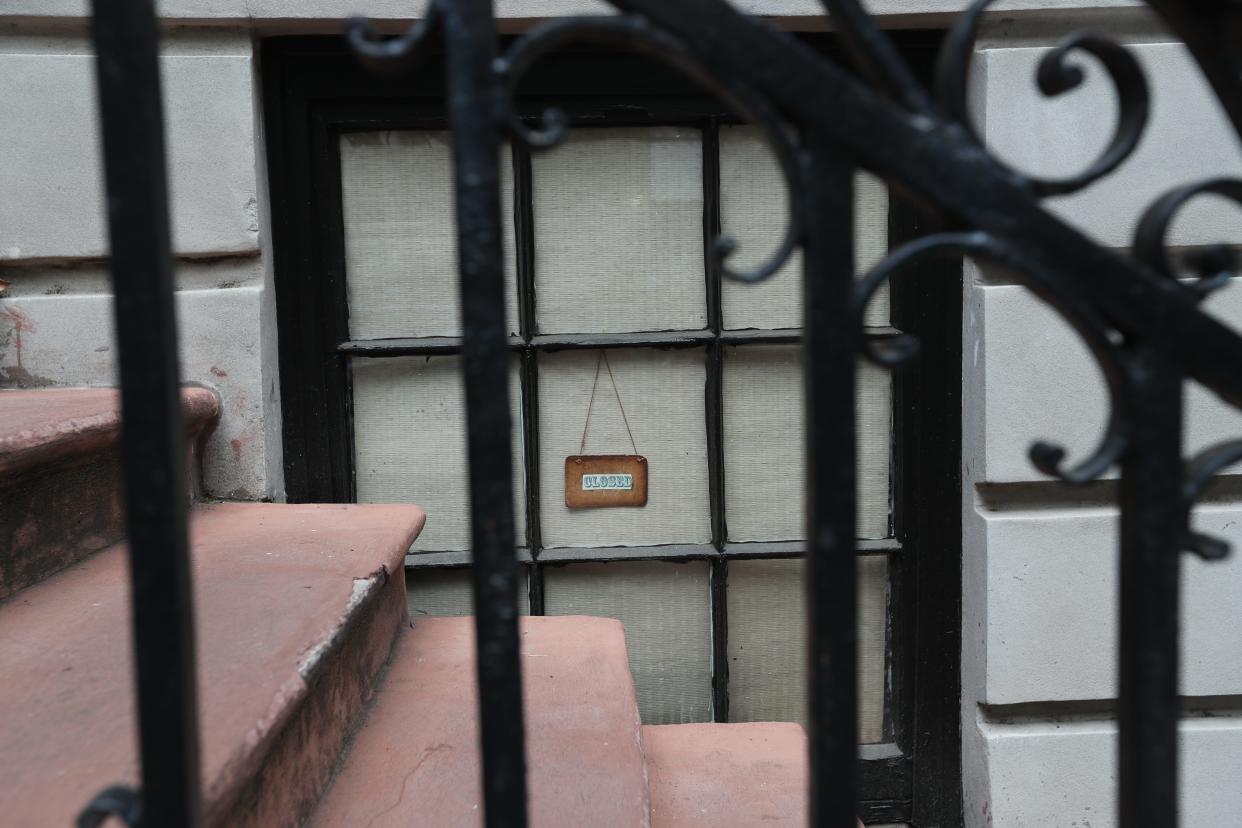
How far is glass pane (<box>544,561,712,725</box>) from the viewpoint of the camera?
173 centimetres

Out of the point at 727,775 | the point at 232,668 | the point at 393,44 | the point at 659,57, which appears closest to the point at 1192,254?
the point at 659,57

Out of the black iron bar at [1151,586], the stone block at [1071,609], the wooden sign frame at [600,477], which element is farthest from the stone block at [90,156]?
the stone block at [1071,609]

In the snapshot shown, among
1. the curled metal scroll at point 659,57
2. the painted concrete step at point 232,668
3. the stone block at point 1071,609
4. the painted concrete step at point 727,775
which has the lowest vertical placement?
the painted concrete step at point 727,775

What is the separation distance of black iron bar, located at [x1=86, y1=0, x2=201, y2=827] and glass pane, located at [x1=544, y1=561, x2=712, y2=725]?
4.26ft

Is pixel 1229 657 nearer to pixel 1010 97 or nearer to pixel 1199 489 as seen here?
pixel 1010 97

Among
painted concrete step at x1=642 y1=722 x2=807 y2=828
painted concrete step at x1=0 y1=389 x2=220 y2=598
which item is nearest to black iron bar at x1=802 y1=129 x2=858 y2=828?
painted concrete step at x1=642 y1=722 x2=807 y2=828

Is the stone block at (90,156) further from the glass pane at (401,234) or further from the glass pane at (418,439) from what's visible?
the glass pane at (418,439)

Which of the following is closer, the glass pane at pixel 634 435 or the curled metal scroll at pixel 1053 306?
the curled metal scroll at pixel 1053 306

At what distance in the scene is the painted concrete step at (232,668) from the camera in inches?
25.0

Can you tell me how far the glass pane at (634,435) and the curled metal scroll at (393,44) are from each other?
1.24 metres

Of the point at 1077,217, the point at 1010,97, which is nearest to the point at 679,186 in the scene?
the point at 1010,97

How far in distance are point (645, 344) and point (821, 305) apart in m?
1.20

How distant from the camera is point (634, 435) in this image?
170 cm

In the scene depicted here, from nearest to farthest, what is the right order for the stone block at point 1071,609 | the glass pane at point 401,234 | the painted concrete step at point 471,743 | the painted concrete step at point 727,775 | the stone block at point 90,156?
the painted concrete step at point 471,743, the painted concrete step at point 727,775, the stone block at point 90,156, the stone block at point 1071,609, the glass pane at point 401,234
